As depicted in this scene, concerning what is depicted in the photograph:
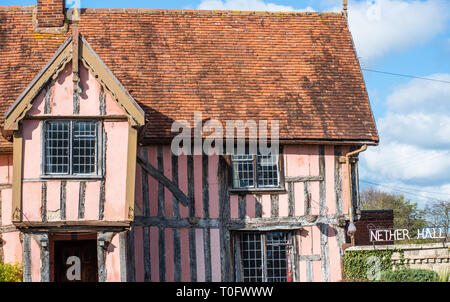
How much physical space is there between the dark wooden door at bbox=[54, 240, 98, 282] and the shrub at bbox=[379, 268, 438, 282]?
7974 mm

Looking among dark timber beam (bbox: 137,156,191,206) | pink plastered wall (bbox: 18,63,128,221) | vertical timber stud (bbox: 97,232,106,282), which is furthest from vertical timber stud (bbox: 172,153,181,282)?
vertical timber stud (bbox: 97,232,106,282)

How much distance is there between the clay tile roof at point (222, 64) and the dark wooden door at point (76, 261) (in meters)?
3.34

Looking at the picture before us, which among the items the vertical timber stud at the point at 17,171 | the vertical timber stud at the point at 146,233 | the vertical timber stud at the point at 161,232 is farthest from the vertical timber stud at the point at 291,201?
the vertical timber stud at the point at 17,171

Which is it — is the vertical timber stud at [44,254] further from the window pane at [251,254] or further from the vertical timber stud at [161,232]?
the window pane at [251,254]

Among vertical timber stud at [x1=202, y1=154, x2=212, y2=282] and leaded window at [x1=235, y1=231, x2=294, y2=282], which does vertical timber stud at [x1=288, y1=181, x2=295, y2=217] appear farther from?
vertical timber stud at [x1=202, y1=154, x2=212, y2=282]

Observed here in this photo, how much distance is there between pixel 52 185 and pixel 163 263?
13.0 ft

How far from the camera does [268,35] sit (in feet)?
74.2

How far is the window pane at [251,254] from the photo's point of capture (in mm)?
19625

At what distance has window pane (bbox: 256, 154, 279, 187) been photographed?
1981 cm

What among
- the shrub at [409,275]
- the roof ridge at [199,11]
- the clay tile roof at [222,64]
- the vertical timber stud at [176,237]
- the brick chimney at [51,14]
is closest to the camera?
the shrub at [409,275]
